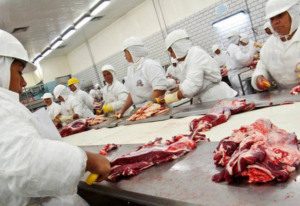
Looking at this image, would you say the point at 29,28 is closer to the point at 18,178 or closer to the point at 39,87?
the point at 39,87

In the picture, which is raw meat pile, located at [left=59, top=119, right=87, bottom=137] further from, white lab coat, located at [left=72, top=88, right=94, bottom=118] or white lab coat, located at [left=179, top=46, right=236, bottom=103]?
white lab coat, located at [left=72, top=88, right=94, bottom=118]

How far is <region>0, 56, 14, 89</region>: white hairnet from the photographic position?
1549mm

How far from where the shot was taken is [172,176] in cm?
165

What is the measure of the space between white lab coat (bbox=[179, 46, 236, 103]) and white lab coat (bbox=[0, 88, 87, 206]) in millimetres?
2770

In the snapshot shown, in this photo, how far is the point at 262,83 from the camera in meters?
3.46

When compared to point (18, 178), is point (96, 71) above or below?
above

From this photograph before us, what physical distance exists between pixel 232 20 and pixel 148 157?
8.90 m

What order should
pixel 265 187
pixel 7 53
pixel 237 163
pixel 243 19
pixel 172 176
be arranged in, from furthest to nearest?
pixel 243 19 → pixel 172 176 → pixel 7 53 → pixel 237 163 → pixel 265 187

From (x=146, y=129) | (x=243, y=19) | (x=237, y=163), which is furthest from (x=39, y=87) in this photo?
(x=237, y=163)

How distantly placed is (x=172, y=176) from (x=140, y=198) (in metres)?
0.23

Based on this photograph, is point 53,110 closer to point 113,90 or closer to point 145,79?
point 113,90

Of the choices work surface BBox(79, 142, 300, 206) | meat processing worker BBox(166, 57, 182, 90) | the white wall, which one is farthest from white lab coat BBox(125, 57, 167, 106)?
the white wall

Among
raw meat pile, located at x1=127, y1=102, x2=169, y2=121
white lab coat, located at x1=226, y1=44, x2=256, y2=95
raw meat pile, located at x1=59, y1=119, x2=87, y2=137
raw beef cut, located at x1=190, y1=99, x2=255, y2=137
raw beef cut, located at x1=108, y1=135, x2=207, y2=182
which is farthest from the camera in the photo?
white lab coat, located at x1=226, y1=44, x2=256, y2=95

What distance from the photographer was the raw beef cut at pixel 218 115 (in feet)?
8.16
